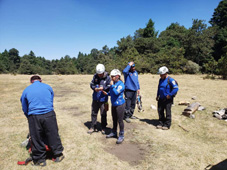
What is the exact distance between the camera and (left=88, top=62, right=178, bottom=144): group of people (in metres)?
4.16

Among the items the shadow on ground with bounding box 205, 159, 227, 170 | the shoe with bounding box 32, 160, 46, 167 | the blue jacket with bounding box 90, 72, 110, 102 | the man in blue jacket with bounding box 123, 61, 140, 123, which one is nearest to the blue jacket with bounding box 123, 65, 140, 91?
the man in blue jacket with bounding box 123, 61, 140, 123

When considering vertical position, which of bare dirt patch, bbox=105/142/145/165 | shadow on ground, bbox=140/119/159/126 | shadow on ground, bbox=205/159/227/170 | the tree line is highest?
the tree line

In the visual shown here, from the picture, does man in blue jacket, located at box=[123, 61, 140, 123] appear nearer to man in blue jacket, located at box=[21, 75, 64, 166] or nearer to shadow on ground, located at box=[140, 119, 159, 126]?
shadow on ground, located at box=[140, 119, 159, 126]

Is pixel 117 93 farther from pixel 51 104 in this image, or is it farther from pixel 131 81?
pixel 131 81

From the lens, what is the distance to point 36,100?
324 centimetres

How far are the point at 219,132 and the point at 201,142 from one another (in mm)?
1129

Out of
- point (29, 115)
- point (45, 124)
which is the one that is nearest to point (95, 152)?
point (45, 124)

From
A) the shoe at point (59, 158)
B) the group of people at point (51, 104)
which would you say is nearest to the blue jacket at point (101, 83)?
the group of people at point (51, 104)

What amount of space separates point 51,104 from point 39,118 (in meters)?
0.40

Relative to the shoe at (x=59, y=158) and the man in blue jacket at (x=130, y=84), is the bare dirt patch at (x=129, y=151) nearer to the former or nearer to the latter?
the shoe at (x=59, y=158)

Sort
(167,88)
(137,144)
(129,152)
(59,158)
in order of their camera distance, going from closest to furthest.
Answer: (59,158) < (129,152) < (137,144) < (167,88)

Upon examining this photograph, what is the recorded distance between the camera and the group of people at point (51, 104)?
128 inches

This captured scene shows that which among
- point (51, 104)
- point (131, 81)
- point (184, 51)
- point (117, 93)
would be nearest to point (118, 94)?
point (117, 93)

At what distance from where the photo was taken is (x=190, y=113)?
252 inches
